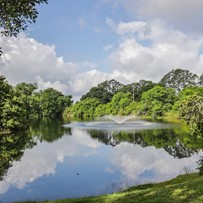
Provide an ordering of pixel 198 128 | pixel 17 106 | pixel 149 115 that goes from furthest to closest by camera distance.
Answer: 1. pixel 149 115
2. pixel 17 106
3. pixel 198 128

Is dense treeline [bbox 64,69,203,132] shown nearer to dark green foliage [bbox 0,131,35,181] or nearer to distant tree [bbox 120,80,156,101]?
distant tree [bbox 120,80,156,101]

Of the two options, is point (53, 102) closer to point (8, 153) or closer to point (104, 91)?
point (104, 91)

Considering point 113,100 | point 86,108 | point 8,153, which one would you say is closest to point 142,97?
point 113,100

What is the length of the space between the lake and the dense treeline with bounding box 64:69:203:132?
26576mm

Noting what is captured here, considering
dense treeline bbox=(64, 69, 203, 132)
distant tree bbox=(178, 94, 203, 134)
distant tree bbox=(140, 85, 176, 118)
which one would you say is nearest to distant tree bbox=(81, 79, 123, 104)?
dense treeline bbox=(64, 69, 203, 132)

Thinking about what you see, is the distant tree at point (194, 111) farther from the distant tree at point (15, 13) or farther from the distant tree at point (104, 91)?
the distant tree at point (104, 91)

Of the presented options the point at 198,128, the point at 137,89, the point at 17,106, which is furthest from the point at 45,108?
the point at 198,128

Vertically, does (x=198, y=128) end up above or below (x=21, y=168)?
above

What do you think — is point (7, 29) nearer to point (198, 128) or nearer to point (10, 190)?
point (198, 128)

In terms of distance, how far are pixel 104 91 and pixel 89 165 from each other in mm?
110933

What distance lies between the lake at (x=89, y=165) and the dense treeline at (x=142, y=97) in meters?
26.6

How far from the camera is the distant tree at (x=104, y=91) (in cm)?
13362

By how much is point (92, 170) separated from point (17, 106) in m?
27.0

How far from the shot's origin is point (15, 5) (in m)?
7.92
